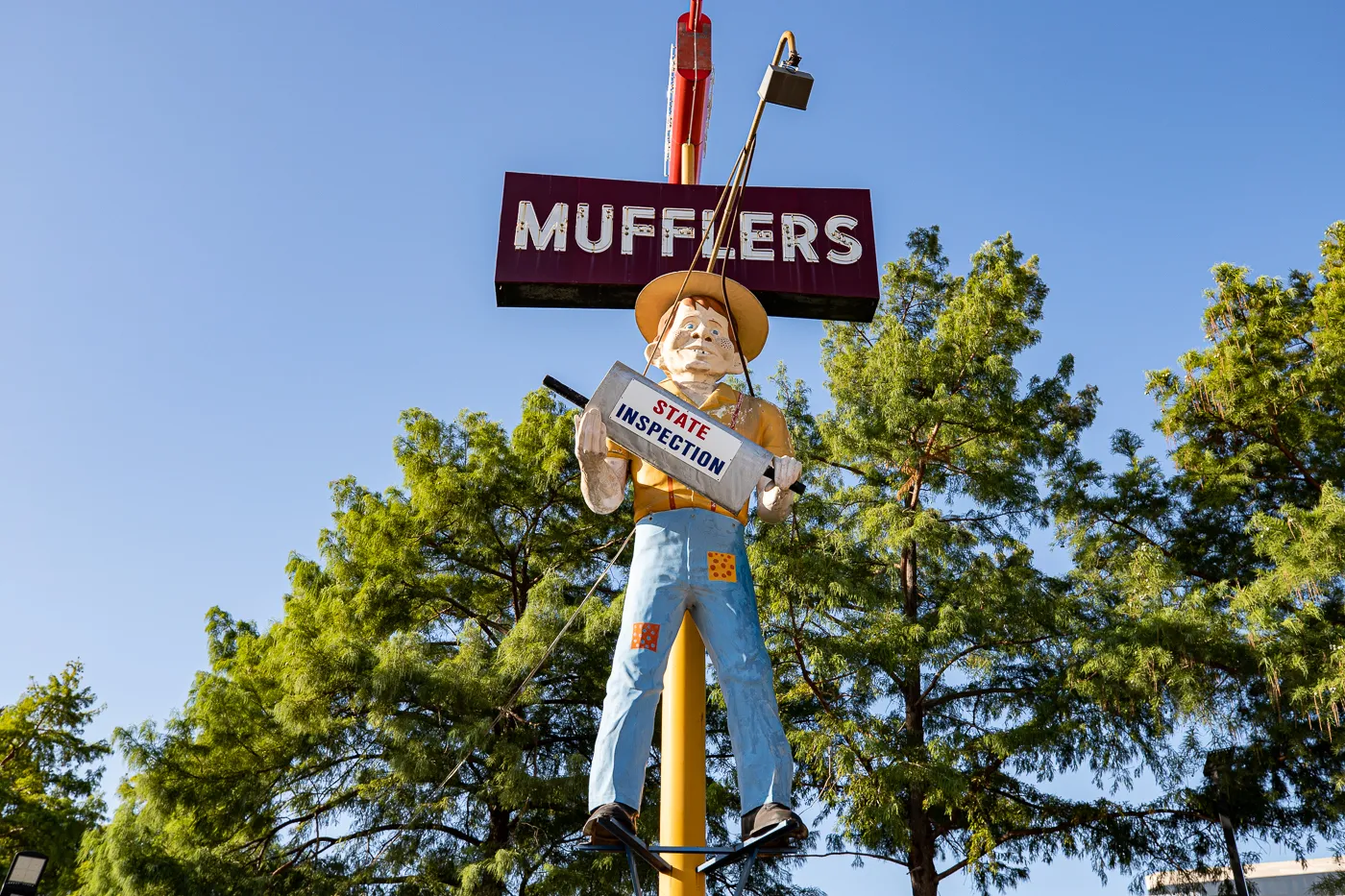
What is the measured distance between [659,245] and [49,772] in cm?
1645

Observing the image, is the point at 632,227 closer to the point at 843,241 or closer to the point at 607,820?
the point at 843,241

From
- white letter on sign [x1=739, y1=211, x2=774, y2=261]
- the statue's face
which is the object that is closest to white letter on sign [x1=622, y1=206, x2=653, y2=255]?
white letter on sign [x1=739, y1=211, x2=774, y2=261]

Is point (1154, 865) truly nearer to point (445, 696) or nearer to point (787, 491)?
point (445, 696)

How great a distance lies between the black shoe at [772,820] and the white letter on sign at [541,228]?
3438 millimetres

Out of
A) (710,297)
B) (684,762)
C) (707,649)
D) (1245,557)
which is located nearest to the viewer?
(684,762)

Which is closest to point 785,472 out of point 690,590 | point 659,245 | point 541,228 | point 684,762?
point 690,590

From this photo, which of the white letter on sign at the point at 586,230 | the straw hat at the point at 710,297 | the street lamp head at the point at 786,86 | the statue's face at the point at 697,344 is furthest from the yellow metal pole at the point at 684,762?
the white letter on sign at the point at 586,230

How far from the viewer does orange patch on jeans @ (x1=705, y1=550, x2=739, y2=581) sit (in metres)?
4.60

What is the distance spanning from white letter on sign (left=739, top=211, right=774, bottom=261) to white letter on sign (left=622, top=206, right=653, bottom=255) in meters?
0.54

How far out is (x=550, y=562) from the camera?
13.0 meters

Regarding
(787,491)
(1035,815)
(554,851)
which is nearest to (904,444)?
(1035,815)

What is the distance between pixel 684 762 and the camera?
4.55 meters

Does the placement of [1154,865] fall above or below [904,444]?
below

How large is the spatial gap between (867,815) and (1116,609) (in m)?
3.48
